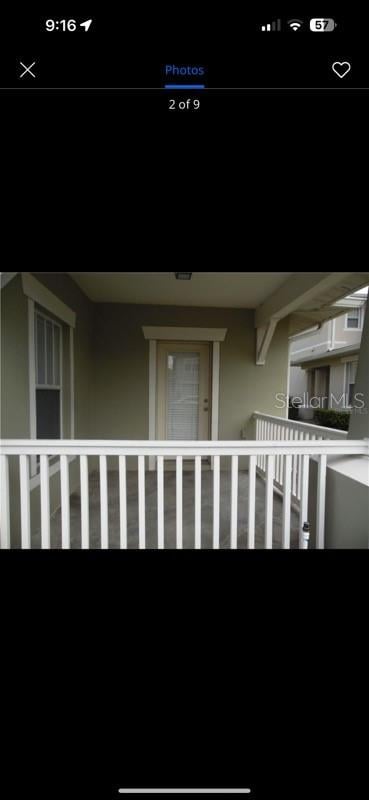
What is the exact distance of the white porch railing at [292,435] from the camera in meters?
1.60

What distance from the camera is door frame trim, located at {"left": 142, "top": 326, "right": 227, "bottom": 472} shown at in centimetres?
351

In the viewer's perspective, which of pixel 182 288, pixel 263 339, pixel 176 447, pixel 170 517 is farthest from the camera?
pixel 263 339

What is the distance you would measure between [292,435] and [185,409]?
1.79 meters

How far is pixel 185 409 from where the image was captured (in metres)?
3.65

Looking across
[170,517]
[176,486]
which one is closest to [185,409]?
[170,517]

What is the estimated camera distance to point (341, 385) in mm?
1153

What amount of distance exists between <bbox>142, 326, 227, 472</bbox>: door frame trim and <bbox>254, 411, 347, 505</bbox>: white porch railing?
566mm
